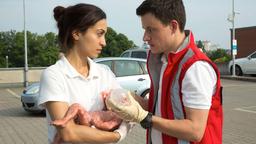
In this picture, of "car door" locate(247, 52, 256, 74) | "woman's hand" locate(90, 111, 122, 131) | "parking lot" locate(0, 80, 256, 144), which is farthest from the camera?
"car door" locate(247, 52, 256, 74)

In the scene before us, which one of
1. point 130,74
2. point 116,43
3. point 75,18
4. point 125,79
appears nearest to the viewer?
point 75,18

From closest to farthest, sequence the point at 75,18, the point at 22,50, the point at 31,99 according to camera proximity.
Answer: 1. the point at 75,18
2. the point at 31,99
3. the point at 22,50

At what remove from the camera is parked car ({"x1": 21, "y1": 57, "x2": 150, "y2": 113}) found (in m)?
10.5

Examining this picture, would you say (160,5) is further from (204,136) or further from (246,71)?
(246,71)

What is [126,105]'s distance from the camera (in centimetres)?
214

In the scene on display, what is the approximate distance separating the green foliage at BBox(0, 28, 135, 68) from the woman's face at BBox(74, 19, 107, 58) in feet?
213

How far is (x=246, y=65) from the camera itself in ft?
79.4

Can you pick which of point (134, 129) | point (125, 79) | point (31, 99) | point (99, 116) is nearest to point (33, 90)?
point (31, 99)

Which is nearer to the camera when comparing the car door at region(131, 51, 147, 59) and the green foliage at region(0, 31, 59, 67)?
the car door at region(131, 51, 147, 59)

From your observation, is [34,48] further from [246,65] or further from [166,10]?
[166,10]

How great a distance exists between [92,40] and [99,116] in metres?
0.44

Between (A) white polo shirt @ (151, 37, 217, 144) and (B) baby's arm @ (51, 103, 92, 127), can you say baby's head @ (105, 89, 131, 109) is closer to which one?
(B) baby's arm @ (51, 103, 92, 127)

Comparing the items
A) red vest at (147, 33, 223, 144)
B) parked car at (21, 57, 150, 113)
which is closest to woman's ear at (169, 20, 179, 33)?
red vest at (147, 33, 223, 144)

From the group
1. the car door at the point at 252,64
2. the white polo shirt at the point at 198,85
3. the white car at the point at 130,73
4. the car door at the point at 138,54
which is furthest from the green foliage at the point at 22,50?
the white polo shirt at the point at 198,85
